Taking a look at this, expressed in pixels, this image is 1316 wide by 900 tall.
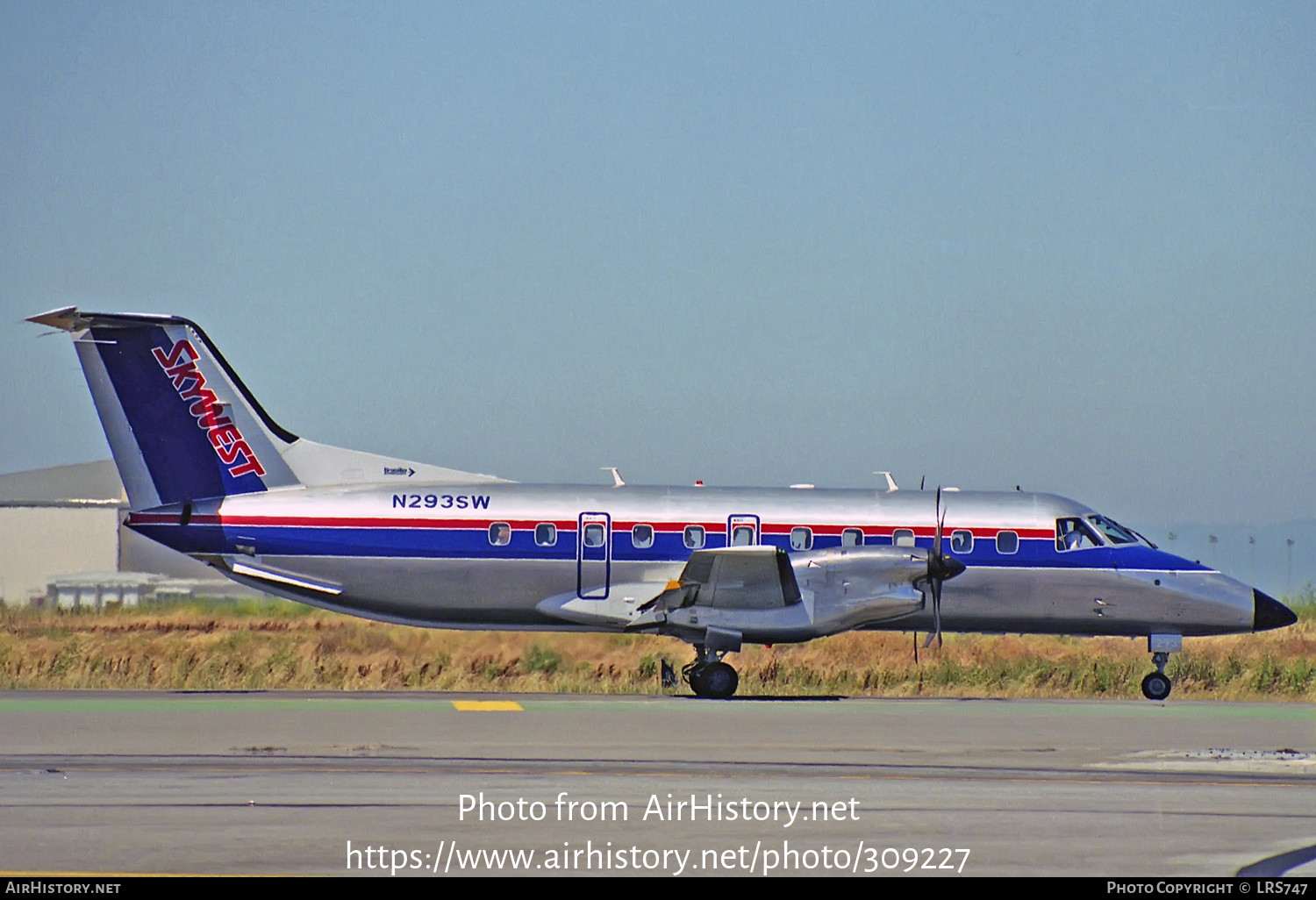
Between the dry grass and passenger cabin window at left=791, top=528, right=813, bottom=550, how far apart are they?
339cm

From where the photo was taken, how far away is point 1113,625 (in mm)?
22641

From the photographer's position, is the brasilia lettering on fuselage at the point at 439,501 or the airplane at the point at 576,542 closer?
the airplane at the point at 576,542

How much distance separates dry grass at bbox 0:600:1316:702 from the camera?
2503 cm

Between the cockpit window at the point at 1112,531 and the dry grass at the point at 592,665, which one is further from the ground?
the cockpit window at the point at 1112,531

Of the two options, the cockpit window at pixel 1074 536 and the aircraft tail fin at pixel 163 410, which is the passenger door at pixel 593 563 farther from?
the cockpit window at pixel 1074 536

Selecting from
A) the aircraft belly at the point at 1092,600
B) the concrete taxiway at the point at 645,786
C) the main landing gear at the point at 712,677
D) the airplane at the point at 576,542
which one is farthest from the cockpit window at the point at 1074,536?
the main landing gear at the point at 712,677

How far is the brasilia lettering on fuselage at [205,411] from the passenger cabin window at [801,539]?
7.68 meters

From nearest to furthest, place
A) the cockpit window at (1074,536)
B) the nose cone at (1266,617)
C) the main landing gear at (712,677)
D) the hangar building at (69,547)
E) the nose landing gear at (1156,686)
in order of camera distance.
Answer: the main landing gear at (712,677), the nose landing gear at (1156,686), the nose cone at (1266,617), the cockpit window at (1074,536), the hangar building at (69,547)

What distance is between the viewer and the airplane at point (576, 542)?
2122 centimetres

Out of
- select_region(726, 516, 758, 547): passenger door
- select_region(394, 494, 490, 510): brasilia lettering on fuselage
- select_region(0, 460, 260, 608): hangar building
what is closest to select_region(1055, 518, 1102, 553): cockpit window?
select_region(726, 516, 758, 547): passenger door

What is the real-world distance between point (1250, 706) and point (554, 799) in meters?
13.1

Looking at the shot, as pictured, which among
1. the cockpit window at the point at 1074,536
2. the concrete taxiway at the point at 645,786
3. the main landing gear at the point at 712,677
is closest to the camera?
the concrete taxiway at the point at 645,786

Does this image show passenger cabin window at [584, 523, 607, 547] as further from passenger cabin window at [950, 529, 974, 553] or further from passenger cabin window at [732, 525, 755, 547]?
passenger cabin window at [950, 529, 974, 553]

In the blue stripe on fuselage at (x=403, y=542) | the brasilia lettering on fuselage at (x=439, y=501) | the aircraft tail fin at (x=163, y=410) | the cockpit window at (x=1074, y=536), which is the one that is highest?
the aircraft tail fin at (x=163, y=410)
